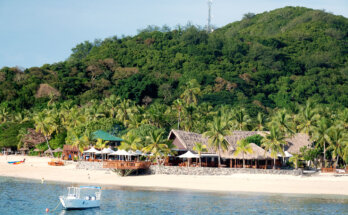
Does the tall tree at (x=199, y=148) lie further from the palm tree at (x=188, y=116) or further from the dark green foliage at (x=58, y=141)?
the dark green foliage at (x=58, y=141)

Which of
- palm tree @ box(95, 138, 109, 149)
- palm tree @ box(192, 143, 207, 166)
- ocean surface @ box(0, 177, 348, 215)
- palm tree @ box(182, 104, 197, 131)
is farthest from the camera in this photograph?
palm tree @ box(182, 104, 197, 131)

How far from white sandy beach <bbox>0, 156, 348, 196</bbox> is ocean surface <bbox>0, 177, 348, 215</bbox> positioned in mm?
2691

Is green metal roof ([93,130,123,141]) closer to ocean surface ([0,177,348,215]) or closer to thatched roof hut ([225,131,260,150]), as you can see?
thatched roof hut ([225,131,260,150])

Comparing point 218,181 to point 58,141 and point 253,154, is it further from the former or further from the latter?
point 58,141

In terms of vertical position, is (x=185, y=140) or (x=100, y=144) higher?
(x=185, y=140)

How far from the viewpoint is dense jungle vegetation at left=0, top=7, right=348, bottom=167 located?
70000 millimetres

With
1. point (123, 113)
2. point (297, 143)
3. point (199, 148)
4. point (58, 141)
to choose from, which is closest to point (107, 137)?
point (58, 141)

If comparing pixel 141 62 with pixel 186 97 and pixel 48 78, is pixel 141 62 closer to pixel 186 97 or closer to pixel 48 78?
pixel 48 78

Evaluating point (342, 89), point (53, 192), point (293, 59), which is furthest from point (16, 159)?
point (293, 59)

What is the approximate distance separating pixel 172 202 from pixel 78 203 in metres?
6.93

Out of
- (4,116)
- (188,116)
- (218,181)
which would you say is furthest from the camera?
(4,116)

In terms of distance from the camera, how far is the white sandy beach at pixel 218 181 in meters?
43.5

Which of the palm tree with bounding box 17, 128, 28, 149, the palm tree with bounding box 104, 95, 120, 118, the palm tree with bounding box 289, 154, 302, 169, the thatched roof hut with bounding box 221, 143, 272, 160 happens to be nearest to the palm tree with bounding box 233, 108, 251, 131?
the thatched roof hut with bounding box 221, 143, 272, 160

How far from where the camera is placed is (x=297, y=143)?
201 ft
